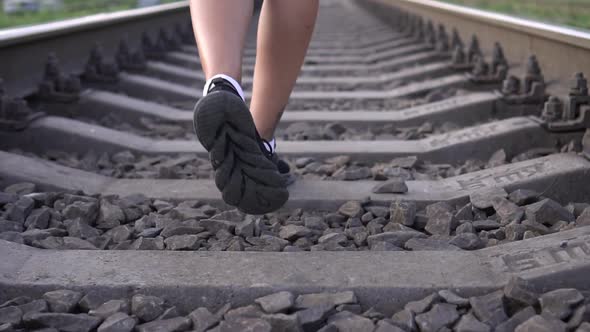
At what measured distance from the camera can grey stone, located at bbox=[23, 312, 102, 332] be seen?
5.85 ft

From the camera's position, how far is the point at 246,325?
1.75 meters

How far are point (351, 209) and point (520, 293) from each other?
854 millimetres

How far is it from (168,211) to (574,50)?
2.04 meters

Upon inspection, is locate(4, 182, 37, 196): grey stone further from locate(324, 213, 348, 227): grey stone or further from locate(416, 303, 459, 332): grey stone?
locate(416, 303, 459, 332): grey stone

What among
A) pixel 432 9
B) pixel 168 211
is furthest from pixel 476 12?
pixel 168 211

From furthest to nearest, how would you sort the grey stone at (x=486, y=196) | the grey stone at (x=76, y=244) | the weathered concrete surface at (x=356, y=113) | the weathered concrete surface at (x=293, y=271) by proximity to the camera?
the weathered concrete surface at (x=356, y=113)
the grey stone at (x=486, y=196)
the grey stone at (x=76, y=244)
the weathered concrete surface at (x=293, y=271)

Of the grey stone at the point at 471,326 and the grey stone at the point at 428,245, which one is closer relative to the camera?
→ the grey stone at the point at 471,326

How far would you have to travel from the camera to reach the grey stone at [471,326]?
5.68ft

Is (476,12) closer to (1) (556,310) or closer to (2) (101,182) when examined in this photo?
(2) (101,182)

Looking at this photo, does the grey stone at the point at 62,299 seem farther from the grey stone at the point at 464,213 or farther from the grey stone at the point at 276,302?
the grey stone at the point at 464,213

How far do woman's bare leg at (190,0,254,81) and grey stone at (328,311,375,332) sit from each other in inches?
28.3

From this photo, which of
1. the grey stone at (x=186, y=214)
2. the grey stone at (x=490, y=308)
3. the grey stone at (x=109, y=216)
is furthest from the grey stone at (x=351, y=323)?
the grey stone at (x=109, y=216)

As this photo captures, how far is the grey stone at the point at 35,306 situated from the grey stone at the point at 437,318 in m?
0.81

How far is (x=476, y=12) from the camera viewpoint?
19.6 feet
